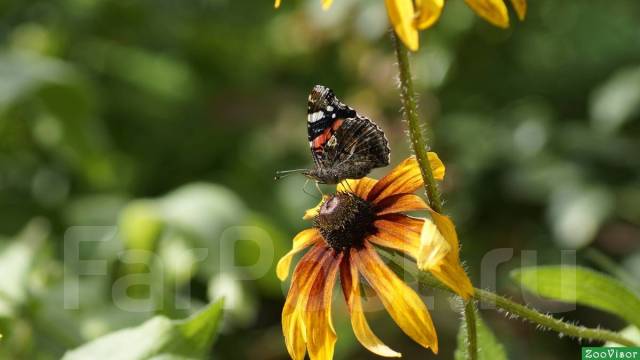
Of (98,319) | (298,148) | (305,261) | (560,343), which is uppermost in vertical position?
(298,148)

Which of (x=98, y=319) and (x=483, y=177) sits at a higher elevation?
(x=483, y=177)

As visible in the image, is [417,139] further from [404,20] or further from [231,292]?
[231,292]

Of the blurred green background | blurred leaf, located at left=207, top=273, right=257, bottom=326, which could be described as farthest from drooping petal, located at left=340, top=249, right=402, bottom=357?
blurred leaf, located at left=207, top=273, right=257, bottom=326

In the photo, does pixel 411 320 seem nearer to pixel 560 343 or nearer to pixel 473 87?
pixel 560 343

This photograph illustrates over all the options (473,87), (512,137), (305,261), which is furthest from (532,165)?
(305,261)

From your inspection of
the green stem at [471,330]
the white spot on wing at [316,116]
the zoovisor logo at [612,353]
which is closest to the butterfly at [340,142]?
the white spot on wing at [316,116]

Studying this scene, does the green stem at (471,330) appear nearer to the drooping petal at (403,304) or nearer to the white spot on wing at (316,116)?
the drooping petal at (403,304)
